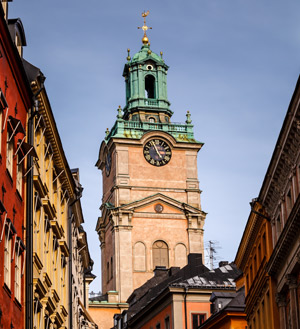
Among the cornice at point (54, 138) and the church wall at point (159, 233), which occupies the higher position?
the church wall at point (159, 233)

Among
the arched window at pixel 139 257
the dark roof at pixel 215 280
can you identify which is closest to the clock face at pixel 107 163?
the arched window at pixel 139 257

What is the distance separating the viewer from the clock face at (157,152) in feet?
389

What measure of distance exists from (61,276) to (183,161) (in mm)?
73978

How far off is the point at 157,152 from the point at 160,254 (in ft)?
41.9

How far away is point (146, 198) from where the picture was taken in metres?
116

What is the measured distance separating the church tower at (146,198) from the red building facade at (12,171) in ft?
258

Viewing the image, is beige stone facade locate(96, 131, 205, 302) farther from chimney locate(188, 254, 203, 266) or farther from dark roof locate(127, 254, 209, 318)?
chimney locate(188, 254, 203, 266)

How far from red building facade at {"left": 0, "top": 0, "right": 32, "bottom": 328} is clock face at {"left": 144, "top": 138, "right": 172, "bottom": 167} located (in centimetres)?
8337

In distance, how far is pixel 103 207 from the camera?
12106cm

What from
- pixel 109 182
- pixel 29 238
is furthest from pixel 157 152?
pixel 29 238

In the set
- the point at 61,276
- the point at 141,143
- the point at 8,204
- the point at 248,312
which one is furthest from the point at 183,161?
the point at 8,204

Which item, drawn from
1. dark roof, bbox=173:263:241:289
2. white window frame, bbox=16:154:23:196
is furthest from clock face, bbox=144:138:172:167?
white window frame, bbox=16:154:23:196

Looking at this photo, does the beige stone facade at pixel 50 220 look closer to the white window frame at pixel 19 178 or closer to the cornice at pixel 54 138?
the cornice at pixel 54 138

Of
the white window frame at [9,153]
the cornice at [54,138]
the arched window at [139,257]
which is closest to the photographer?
the white window frame at [9,153]
